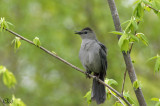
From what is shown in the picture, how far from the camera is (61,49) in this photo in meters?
8.76

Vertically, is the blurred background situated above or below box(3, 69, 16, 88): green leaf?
above

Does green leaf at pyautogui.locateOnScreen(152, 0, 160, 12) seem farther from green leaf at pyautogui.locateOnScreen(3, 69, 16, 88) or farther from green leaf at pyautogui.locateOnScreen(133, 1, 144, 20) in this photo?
green leaf at pyautogui.locateOnScreen(3, 69, 16, 88)

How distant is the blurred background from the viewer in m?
8.88

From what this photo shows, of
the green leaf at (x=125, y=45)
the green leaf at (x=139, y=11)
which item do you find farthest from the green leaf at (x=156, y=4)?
the green leaf at (x=125, y=45)

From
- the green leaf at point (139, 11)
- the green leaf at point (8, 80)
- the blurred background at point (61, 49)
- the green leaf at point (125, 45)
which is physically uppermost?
the blurred background at point (61, 49)

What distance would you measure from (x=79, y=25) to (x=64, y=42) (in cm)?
72

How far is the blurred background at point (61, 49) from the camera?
29.1ft

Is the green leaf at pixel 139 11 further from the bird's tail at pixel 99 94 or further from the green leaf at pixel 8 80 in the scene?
the bird's tail at pixel 99 94

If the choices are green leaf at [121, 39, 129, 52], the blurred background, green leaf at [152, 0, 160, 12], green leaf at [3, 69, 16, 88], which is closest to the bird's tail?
green leaf at [121, 39, 129, 52]

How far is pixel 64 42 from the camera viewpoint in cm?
920

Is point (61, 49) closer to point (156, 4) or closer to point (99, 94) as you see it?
point (99, 94)

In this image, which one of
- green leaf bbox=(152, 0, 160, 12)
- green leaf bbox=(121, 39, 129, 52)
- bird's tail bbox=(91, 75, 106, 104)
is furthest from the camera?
bird's tail bbox=(91, 75, 106, 104)

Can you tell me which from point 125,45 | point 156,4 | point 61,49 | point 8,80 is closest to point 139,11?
point 156,4

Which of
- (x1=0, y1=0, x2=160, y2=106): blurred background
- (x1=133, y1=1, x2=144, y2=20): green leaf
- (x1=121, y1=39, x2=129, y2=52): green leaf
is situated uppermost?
(x1=0, y1=0, x2=160, y2=106): blurred background
